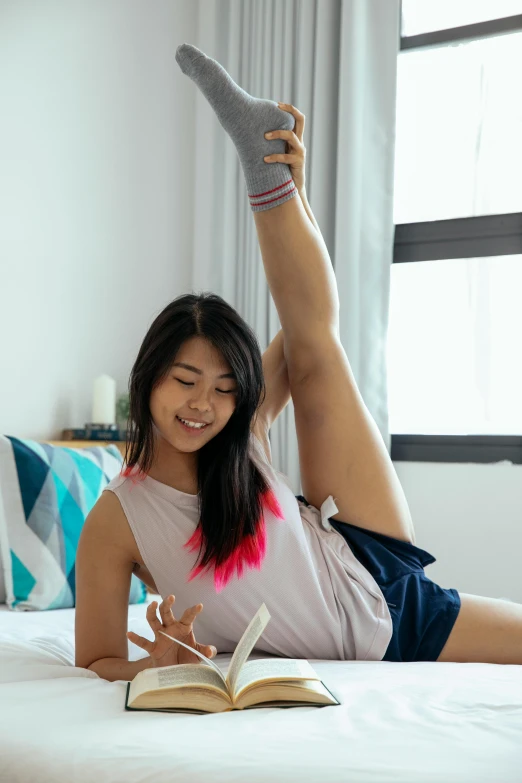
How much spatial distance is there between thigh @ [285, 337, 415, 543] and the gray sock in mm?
310

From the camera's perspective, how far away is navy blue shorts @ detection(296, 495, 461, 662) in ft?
5.15

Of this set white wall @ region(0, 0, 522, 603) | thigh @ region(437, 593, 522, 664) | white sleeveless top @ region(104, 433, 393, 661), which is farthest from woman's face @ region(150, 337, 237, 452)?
white wall @ region(0, 0, 522, 603)

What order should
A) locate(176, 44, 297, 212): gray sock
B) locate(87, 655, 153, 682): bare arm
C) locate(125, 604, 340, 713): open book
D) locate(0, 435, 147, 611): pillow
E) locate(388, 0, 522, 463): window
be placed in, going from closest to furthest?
locate(125, 604, 340, 713): open book → locate(87, 655, 153, 682): bare arm → locate(176, 44, 297, 212): gray sock → locate(0, 435, 147, 611): pillow → locate(388, 0, 522, 463): window

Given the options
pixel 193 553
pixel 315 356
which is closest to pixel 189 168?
pixel 315 356

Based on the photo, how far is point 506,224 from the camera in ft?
11.0

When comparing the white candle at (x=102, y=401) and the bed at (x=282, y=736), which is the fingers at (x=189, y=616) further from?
the white candle at (x=102, y=401)

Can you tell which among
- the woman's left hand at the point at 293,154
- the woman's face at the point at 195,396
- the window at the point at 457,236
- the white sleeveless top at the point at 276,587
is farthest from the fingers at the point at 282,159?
the window at the point at 457,236

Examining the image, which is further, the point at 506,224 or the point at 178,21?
the point at 178,21

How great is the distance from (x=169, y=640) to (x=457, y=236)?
8.30ft

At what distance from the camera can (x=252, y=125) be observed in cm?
171

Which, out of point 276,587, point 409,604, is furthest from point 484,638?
point 276,587

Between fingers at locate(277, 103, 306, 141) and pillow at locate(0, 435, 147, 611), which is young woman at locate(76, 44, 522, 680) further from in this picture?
pillow at locate(0, 435, 147, 611)

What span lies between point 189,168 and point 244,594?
281 cm

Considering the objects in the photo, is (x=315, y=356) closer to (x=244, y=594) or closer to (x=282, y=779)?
(x=244, y=594)
